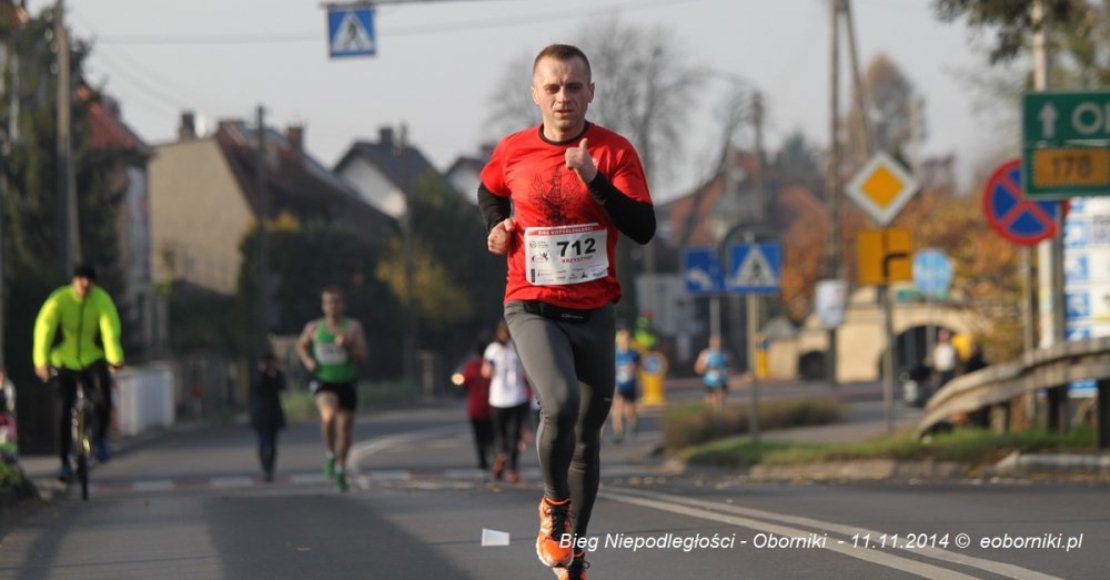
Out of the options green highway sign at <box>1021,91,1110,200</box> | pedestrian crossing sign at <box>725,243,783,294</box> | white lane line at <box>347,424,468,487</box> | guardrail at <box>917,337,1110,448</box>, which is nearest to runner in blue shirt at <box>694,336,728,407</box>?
white lane line at <box>347,424,468,487</box>

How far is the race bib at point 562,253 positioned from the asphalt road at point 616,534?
4.53 ft

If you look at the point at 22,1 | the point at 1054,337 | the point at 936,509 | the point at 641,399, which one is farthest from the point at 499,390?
the point at 641,399

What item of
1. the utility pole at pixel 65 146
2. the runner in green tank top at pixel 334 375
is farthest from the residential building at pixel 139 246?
the runner in green tank top at pixel 334 375

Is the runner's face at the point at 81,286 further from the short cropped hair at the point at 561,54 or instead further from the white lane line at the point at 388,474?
the short cropped hair at the point at 561,54

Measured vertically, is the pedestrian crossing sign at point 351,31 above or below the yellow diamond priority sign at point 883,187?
above

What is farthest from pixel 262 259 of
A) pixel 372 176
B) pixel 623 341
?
pixel 372 176

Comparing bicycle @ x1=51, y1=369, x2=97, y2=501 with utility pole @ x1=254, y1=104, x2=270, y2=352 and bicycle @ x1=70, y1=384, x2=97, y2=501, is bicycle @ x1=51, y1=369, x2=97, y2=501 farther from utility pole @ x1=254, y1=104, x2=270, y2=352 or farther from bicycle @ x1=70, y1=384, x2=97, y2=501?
utility pole @ x1=254, y1=104, x2=270, y2=352

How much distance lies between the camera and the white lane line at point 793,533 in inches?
306

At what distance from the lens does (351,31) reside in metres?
26.4

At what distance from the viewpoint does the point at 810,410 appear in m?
31.3

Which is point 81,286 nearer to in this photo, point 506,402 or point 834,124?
point 506,402

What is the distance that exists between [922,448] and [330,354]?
18.3 ft

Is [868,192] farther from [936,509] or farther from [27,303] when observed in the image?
[27,303]

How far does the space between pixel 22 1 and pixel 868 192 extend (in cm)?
2708
